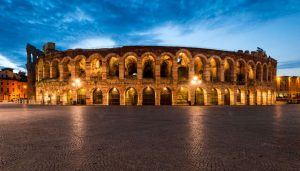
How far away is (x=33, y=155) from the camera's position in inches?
202

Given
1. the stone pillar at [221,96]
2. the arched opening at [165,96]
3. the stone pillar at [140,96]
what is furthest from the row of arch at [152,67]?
the arched opening at [165,96]

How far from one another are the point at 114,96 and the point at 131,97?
2.53 metres

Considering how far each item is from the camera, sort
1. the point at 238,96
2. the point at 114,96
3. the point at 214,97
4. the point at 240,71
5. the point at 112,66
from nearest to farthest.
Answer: the point at 114,96, the point at 214,97, the point at 112,66, the point at 238,96, the point at 240,71

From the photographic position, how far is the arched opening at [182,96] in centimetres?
3009

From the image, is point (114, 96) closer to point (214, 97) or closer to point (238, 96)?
point (214, 97)

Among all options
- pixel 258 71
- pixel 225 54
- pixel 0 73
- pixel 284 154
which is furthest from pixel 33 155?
pixel 0 73

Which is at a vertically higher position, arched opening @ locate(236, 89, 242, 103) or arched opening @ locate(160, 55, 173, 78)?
arched opening @ locate(160, 55, 173, 78)

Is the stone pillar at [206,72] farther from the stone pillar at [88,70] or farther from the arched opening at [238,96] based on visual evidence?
the stone pillar at [88,70]

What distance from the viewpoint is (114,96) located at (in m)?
30.2

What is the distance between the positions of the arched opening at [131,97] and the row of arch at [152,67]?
234 centimetres

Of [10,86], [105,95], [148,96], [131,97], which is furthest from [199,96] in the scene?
[10,86]

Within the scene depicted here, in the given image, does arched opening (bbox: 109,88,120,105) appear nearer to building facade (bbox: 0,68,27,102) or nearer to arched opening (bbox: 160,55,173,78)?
arched opening (bbox: 160,55,173,78)

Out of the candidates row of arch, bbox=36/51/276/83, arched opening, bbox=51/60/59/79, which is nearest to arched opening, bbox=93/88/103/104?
row of arch, bbox=36/51/276/83

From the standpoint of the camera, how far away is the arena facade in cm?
2941
